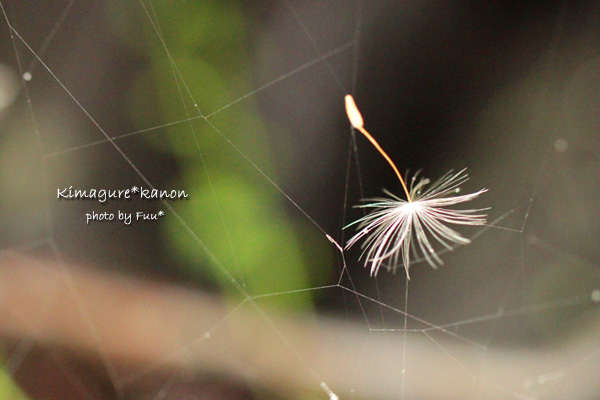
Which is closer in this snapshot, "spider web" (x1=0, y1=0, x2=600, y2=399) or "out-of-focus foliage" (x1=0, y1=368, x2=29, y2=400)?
"spider web" (x1=0, y1=0, x2=600, y2=399)

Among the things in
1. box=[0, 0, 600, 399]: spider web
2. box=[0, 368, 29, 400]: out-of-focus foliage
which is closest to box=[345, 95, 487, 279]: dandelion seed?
box=[0, 0, 600, 399]: spider web

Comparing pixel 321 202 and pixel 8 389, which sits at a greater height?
pixel 321 202

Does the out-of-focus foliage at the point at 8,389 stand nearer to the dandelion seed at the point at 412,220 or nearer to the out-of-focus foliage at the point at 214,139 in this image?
the out-of-focus foliage at the point at 214,139

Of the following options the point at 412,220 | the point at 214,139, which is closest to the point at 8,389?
the point at 214,139

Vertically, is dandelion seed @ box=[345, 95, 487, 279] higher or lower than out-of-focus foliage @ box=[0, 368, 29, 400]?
higher

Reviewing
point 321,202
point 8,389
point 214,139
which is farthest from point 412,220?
point 8,389

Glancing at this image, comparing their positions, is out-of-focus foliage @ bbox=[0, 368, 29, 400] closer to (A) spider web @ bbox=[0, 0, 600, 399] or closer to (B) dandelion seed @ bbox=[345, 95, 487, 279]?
(A) spider web @ bbox=[0, 0, 600, 399]

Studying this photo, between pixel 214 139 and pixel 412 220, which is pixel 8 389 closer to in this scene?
pixel 214 139
